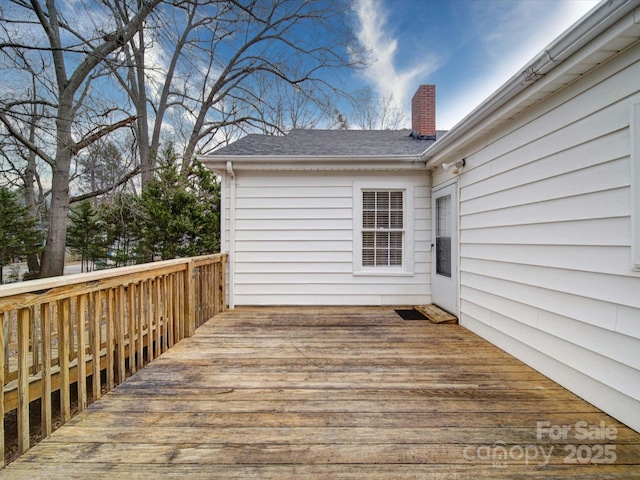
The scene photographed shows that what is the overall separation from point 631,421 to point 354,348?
1.99 metres

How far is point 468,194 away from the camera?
3.55 m

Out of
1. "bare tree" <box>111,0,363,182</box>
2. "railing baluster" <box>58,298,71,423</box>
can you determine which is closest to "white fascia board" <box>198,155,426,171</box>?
"railing baluster" <box>58,298,71,423</box>

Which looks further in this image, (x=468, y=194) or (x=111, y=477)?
(x=468, y=194)

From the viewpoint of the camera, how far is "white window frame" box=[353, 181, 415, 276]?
15.0ft

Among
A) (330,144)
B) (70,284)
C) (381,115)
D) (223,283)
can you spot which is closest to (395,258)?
(330,144)

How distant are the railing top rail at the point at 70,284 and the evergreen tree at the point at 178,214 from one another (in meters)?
3.60

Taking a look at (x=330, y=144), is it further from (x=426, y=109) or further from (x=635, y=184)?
(x=635, y=184)

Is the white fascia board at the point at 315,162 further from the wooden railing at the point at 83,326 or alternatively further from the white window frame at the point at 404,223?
the wooden railing at the point at 83,326

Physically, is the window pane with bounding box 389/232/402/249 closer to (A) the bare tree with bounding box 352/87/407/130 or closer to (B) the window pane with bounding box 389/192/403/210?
(B) the window pane with bounding box 389/192/403/210

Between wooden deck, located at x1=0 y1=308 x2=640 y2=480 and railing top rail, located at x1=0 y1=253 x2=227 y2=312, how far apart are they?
812mm

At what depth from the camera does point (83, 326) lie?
188 cm

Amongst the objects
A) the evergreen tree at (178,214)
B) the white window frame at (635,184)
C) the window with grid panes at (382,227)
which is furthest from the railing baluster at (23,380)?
the evergreen tree at (178,214)

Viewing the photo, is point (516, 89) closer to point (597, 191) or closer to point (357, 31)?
point (597, 191)

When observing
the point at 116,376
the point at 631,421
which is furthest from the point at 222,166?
the point at 631,421
